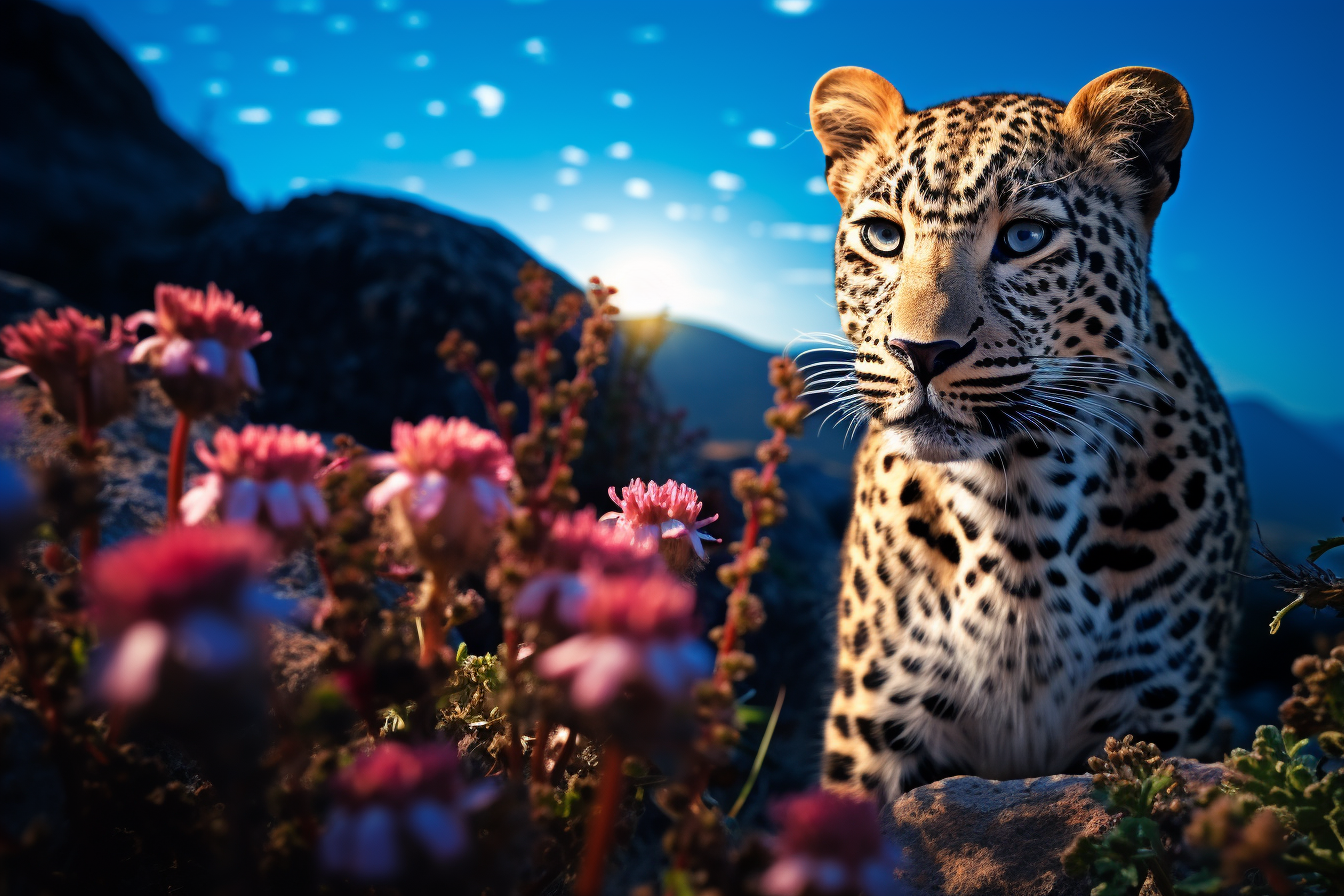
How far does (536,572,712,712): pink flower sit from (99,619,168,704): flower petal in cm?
30

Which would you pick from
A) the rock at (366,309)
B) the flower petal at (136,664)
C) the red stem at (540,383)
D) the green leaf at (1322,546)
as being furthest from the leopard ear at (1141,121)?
the rock at (366,309)

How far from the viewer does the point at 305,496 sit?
0.97 m

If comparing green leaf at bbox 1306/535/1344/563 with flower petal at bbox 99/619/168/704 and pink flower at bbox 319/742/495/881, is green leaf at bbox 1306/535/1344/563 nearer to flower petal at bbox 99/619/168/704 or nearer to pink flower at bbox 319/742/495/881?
pink flower at bbox 319/742/495/881

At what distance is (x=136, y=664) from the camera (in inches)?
24.1

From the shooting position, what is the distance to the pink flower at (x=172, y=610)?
62 cm

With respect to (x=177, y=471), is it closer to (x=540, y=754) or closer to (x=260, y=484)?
(x=260, y=484)

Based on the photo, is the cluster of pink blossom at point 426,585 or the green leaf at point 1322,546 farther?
the green leaf at point 1322,546

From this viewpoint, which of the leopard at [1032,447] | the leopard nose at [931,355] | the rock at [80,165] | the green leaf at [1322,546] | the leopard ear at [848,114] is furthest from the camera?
the rock at [80,165]

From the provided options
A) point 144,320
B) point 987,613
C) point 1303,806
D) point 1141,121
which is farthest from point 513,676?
point 1141,121

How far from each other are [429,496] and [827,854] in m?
0.55

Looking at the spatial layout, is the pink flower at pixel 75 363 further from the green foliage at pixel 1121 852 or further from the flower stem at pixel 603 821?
the green foliage at pixel 1121 852

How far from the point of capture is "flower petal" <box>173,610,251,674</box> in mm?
620

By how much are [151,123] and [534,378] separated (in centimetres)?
Result: 1645

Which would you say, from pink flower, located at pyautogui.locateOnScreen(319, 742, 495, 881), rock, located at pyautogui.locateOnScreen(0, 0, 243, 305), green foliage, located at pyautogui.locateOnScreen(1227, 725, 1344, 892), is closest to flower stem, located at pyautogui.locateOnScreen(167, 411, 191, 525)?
pink flower, located at pyautogui.locateOnScreen(319, 742, 495, 881)
